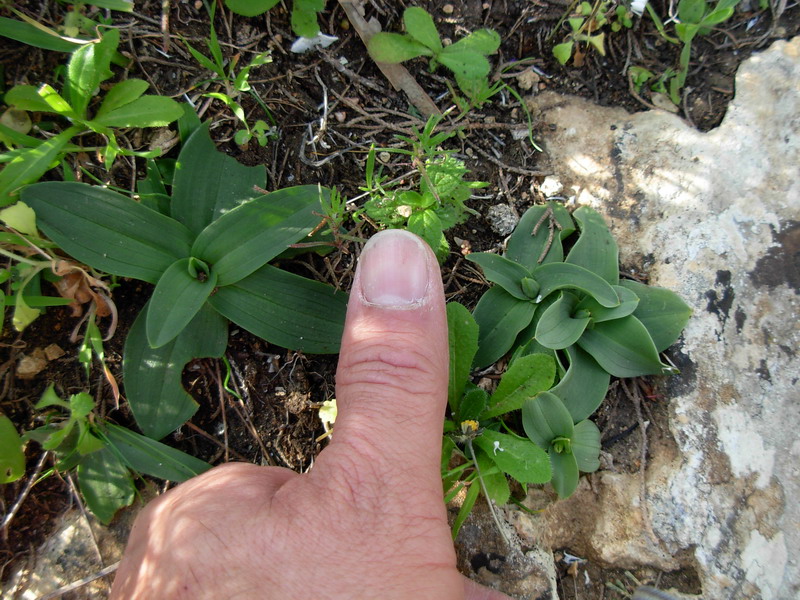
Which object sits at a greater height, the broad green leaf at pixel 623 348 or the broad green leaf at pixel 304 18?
the broad green leaf at pixel 304 18

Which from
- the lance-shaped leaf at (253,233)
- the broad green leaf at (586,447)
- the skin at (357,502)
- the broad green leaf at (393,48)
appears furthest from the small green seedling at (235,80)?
the broad green leaf at (586,447)

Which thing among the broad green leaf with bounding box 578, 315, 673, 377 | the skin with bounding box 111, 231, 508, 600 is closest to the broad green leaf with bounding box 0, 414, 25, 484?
the skin with bounding box 111, 231, 508, 600

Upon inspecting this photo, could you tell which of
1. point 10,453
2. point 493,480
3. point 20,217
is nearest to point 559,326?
point 493,480

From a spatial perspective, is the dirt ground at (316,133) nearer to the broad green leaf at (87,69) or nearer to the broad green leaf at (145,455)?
the broad green leaf at (145,455)

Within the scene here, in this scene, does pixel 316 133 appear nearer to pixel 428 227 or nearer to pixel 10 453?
pixel 428 227

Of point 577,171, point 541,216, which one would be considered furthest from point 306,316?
point 577,171

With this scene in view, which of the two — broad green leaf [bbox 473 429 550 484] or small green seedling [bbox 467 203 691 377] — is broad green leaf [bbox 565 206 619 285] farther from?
broad green leaf [bbox 473 429 550 484]
